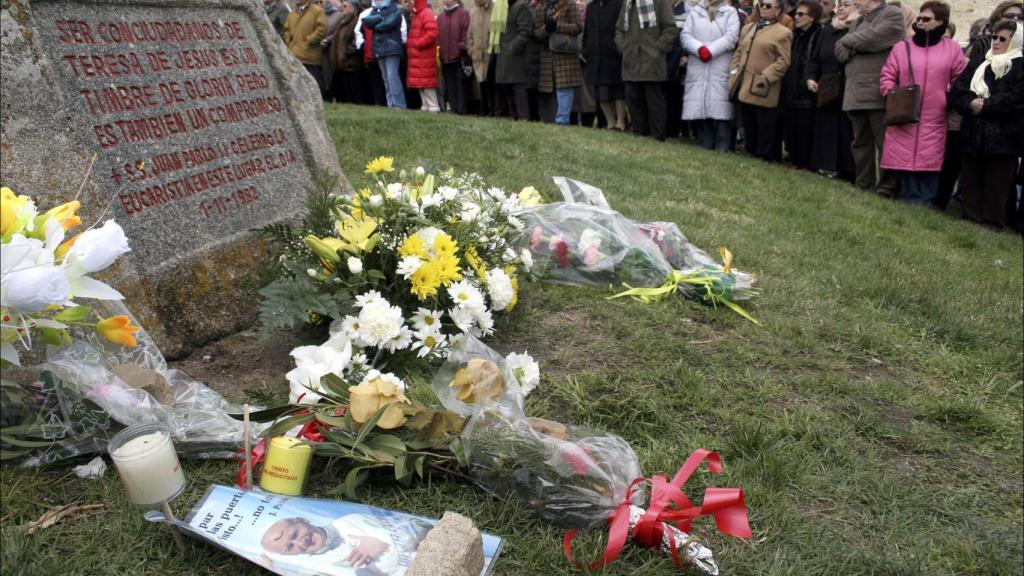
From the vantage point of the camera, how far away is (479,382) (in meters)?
2.44

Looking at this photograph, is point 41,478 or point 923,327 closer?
point 41,478

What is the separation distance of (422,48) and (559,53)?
7.08 ft

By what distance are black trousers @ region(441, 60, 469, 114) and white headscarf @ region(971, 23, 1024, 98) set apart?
736cm

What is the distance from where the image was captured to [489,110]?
12055 millimetres

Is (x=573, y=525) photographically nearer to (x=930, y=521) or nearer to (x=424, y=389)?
(x=424, y=389)

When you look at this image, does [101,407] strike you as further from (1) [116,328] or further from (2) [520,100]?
(2) [520,100]

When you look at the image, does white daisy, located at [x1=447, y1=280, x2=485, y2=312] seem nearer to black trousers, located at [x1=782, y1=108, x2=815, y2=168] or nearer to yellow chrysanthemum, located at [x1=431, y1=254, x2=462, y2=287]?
yellow chrysanthemum, located at [x1=431, y1=254, x2=462, y2=287]

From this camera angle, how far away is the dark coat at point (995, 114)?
6.53 meters

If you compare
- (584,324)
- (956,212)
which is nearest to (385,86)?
(956,212)

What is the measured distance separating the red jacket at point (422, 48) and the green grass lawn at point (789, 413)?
19.6 ft

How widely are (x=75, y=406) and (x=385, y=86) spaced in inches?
433

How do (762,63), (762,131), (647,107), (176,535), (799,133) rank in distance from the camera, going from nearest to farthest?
(176,535) < (762,63) < (799,133) < (762,131) < (647,107)

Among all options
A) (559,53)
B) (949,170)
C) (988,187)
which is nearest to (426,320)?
(988,187)

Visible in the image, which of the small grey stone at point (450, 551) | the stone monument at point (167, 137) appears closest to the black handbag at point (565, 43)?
the stone monument at point (167, 137)
